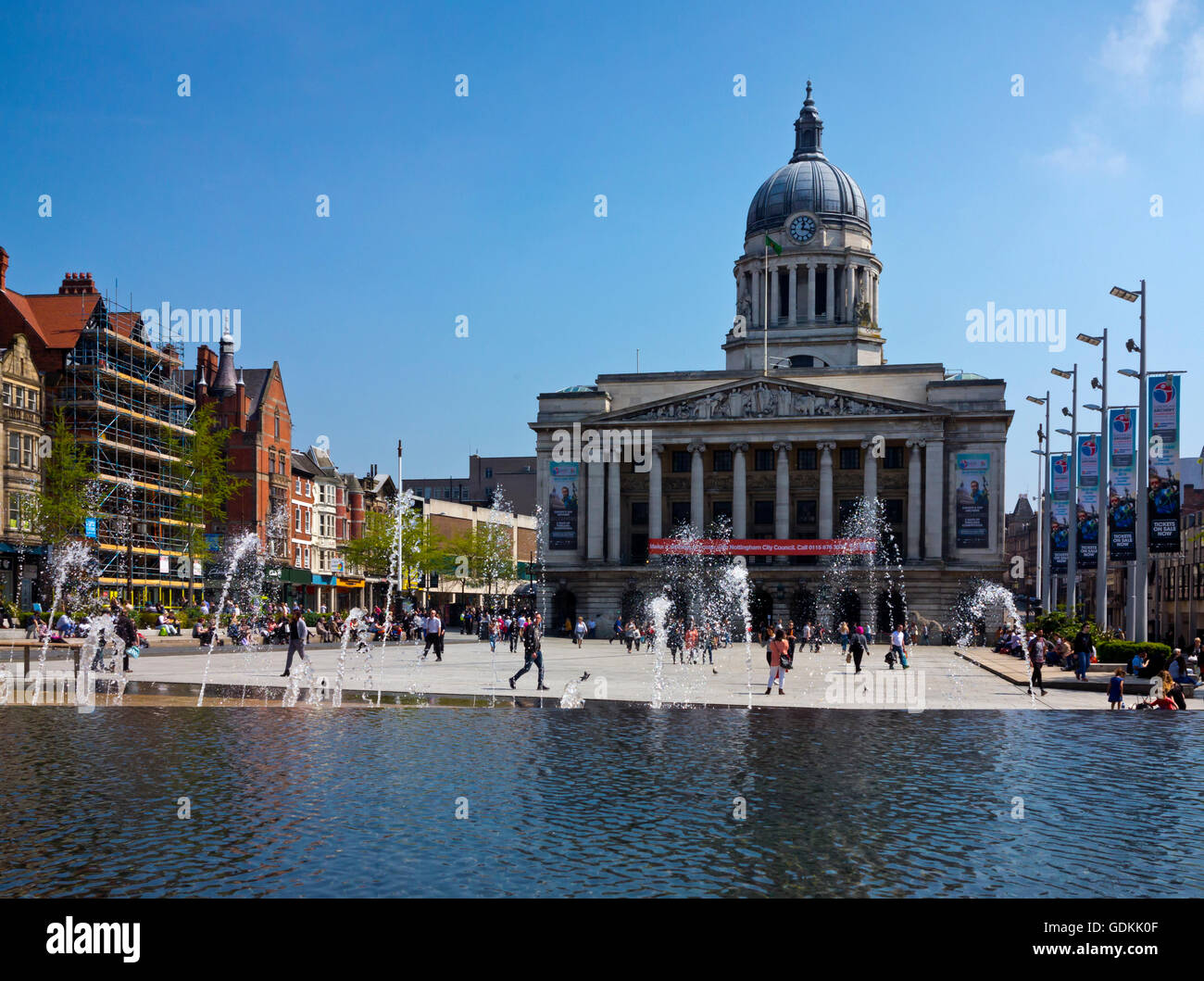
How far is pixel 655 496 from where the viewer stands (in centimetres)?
9306

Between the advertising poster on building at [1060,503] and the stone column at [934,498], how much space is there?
71.8 ft

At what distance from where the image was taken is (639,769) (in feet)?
57.1

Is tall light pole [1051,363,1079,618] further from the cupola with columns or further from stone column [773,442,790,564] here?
the cupola with columns

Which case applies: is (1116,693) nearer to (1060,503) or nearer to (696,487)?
(1060,503)

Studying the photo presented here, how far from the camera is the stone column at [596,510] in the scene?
93.5 meters

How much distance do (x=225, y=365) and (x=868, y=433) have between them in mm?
46006

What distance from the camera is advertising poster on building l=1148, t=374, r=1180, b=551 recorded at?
127ft

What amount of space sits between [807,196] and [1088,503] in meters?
69.6

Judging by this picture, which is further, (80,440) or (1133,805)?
(80,440)

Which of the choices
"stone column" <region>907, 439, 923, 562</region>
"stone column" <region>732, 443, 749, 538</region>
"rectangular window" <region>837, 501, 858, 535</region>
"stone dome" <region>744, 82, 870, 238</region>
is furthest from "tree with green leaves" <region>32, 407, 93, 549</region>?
"stone dome" <region>744, 82, 870, 238</region>

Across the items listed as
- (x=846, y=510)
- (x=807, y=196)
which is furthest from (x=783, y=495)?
(x=807, y=196)
